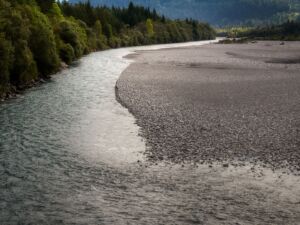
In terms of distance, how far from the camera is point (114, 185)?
63.4ft

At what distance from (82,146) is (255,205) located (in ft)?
41.4

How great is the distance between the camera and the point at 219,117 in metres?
32.1

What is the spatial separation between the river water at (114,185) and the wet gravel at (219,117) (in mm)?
1720

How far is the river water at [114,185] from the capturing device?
16.1 metres

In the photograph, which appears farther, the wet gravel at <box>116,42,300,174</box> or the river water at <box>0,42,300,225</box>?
the wet gravel at <box>116,42,300,174</box>

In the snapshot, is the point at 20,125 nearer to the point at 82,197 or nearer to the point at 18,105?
the point at 18,105

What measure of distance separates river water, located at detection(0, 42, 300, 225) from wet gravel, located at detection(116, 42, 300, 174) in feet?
5.64

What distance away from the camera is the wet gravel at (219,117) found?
23.6 m

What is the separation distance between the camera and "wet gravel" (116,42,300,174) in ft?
77.5

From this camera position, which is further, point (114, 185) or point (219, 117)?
point (219, 117)

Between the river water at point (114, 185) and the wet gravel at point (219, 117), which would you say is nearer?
the river water at point (114, 185)

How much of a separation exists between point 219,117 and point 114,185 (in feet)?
50.0

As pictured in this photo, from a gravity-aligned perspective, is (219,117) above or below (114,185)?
above

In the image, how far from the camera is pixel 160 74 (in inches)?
2489
